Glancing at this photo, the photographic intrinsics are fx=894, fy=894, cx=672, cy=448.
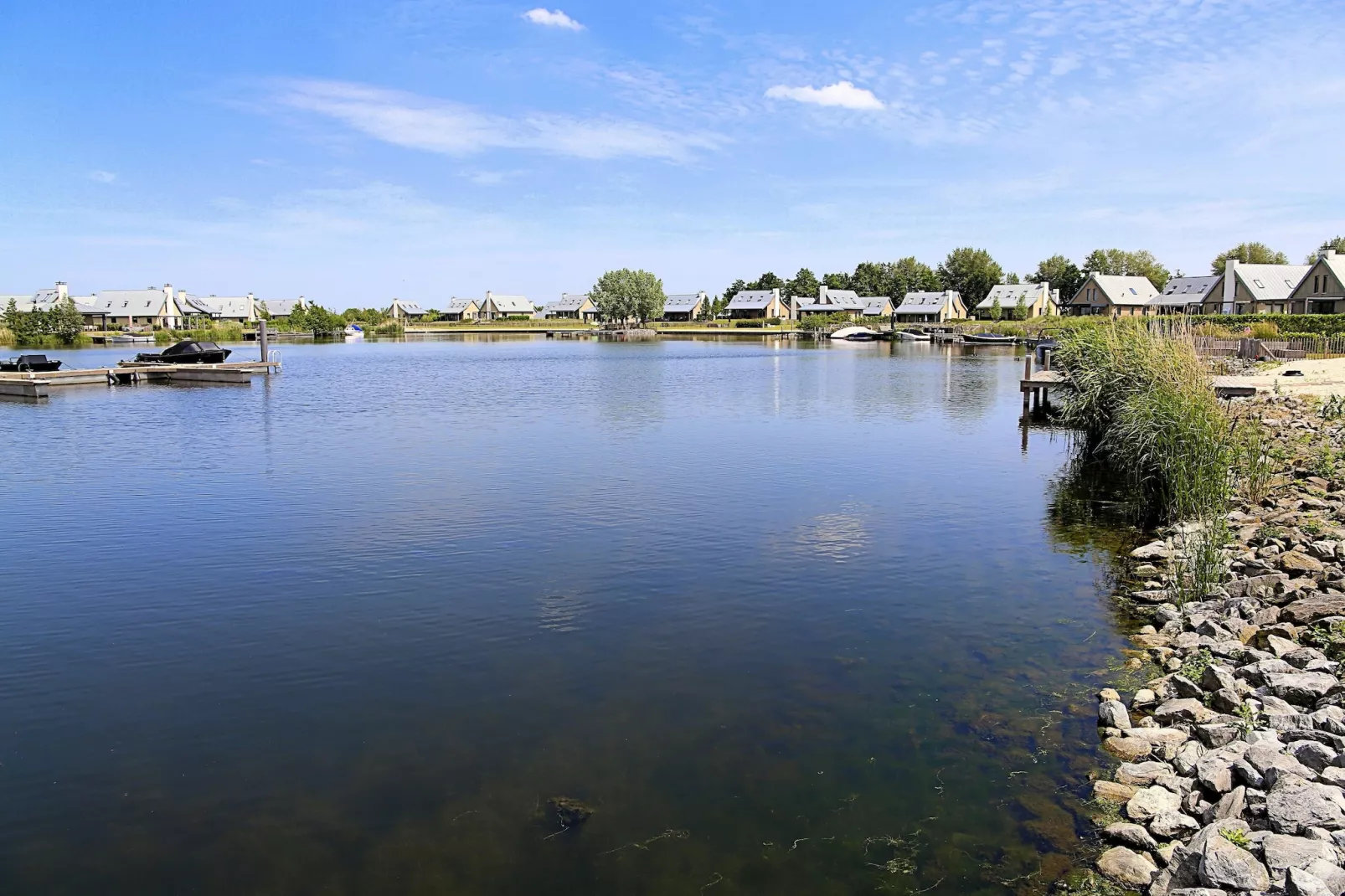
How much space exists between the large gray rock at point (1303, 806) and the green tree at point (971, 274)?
479ft

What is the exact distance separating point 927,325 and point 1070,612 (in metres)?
116

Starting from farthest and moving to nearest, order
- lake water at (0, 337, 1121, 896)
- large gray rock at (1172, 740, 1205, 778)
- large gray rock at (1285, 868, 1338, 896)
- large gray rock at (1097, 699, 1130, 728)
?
large gray rock at (1097, 699, 1130, 728) < large gray rock at (1172, 740, 1205, 778) < lake water at (0, 337, 1121, 896) < large gray rock at (1285, 868, 1338, 896)

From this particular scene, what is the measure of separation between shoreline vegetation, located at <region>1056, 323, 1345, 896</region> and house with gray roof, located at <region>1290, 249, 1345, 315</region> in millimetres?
63127

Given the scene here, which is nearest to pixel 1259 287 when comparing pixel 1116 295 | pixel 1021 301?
pixel 1116 295

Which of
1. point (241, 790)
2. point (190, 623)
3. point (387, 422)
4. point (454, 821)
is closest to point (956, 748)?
point (454, 821)

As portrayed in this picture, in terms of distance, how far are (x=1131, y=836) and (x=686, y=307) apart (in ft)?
532

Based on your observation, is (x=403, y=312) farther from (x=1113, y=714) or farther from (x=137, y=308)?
(x=1113, y=714)

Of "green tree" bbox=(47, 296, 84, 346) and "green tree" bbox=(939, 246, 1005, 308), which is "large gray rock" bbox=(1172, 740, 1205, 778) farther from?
"green tree" bbox=(939, 246, 1005, 308)

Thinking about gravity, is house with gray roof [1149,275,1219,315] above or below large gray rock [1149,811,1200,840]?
above

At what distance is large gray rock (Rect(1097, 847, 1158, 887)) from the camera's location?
668 centimetres

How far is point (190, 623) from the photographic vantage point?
12203mm

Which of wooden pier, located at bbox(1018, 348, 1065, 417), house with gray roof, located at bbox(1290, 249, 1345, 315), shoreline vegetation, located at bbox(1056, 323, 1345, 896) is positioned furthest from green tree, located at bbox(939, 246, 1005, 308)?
shoreline vegetation, located at bbox(1056, 323, 1345, 896)

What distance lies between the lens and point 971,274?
147 meters

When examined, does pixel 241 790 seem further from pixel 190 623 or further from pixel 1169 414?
pixel 1169 414
